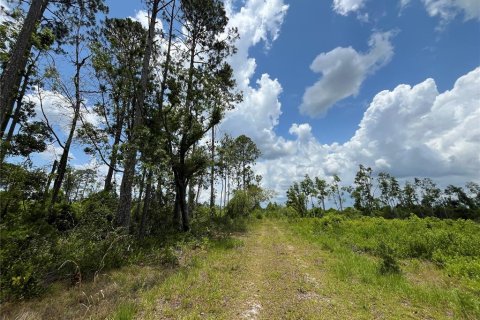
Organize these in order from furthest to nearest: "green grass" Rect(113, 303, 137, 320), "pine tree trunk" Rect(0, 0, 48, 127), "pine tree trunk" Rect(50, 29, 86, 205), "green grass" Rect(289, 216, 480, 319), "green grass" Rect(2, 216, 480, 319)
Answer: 1. "pine tree trunk" Rect(50, 29, 86, 205)
2. "pine tree trunk" Rect(0, 0, 48, 127)
3. "green grass" Rect(289, 216, 480, 319)
4. "green grass" Rect(2, 216, 480, 319)
5. "green grass" Rect(113, 303, 137, 320)

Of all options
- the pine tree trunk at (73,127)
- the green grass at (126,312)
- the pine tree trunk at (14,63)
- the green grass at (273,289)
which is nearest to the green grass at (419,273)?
the green grass at (273,289)

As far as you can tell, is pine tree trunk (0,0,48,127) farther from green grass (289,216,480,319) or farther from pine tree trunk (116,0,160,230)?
green grass (289,216,480,319)

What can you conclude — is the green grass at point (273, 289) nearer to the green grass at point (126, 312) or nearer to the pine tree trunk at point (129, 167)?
the green grass at point (126, 312)

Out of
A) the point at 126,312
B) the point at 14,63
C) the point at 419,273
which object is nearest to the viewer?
the point at 126,312

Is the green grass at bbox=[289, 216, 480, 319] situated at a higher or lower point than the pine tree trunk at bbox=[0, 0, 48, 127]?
lower

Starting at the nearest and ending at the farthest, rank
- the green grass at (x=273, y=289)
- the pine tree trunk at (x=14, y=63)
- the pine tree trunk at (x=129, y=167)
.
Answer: the green grass at (x=273, y=289)
the pine tree trunk at (x=14, y=63)
the pine tree trunk at (x=129, y=167)

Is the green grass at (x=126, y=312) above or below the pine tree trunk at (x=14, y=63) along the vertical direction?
below

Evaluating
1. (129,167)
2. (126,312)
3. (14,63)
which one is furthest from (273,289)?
(14,63)

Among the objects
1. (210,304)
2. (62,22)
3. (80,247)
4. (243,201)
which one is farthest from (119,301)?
(243,201)

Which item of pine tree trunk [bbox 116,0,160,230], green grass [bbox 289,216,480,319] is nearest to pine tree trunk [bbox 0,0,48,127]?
pine tree trunk [bbox 116,0,160,230]

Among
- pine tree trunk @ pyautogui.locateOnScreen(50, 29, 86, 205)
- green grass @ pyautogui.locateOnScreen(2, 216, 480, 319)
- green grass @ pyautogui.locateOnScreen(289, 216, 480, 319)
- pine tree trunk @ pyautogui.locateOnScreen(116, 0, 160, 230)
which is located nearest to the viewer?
green grass @ pyautogui.locateOnScreen(2, 216, 480, 319)

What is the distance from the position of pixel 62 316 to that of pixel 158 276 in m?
2.58

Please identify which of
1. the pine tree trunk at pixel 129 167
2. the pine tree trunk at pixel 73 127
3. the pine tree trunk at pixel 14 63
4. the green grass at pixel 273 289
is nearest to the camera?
the green grass at pixel 273 289

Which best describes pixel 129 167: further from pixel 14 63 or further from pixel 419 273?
pixel 419 273
